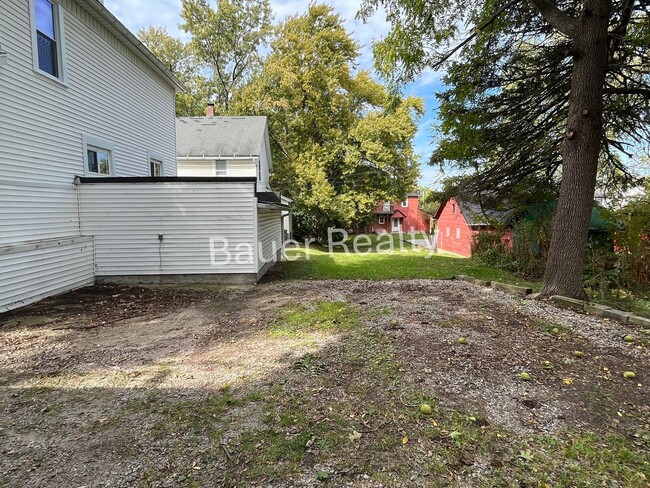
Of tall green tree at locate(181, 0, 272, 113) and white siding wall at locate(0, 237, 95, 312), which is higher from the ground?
tall green tree at locate(181, 0, 272, 113)

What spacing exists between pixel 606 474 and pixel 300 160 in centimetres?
2093

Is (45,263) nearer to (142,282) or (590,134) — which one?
(142,282)

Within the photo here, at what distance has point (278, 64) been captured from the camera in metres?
21.7

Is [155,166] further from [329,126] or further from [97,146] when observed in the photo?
[329,126]

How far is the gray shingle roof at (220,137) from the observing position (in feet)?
60.1

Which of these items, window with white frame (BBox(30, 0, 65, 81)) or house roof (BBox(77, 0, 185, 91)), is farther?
house roof (BBox(77, 0, 185, 91))

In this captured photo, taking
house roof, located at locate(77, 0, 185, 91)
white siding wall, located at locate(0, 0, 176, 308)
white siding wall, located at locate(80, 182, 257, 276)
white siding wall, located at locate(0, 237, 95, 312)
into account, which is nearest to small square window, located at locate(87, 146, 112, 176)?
white siding wall, located at locate(0, 0, 176, 308)

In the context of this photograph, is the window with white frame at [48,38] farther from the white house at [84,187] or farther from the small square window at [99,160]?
the small square window at [99,160]

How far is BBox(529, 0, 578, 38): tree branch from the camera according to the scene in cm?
548

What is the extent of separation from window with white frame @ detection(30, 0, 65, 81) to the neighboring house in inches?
1350

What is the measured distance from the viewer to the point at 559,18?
5598mm

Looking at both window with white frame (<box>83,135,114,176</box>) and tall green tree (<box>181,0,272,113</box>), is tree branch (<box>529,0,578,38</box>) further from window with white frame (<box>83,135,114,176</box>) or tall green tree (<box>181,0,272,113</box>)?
tall green tree (<box>181,0,272,113</box>)

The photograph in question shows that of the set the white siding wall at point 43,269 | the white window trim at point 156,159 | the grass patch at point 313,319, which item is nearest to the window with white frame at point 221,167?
the white window trim at point 156,159

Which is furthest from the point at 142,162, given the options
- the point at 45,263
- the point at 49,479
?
the point at 49,479
